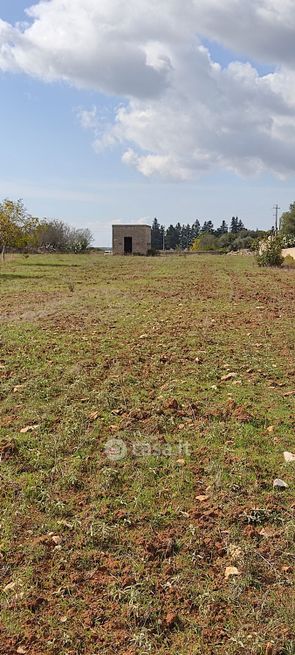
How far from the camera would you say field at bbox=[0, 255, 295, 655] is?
2209 mm

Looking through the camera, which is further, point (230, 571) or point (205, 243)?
point (205, 243)

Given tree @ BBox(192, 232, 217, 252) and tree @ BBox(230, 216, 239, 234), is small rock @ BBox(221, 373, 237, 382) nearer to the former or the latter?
tree @ BBox(192, 232, 217, 252)

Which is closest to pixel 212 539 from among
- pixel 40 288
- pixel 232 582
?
pixel 232 582

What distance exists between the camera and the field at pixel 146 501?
7.25 ft

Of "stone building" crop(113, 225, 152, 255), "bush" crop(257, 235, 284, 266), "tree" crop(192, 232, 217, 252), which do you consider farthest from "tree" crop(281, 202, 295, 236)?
"tree" crop(192, 232, 217, 252)

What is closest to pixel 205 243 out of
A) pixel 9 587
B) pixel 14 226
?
pixel 14 226

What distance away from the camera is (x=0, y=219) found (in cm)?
2767

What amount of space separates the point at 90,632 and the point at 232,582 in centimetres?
69

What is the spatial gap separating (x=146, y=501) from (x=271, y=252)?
23852 mm

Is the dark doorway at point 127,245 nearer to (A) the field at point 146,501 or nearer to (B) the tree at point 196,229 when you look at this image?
(A) the field at point 146,501

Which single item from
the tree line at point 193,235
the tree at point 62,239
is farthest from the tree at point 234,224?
the tree at point 62,239

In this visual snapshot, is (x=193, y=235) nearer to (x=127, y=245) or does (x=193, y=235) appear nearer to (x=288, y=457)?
(x=127, y=245)

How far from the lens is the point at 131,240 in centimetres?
5216

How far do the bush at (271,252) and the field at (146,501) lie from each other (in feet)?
65.6
